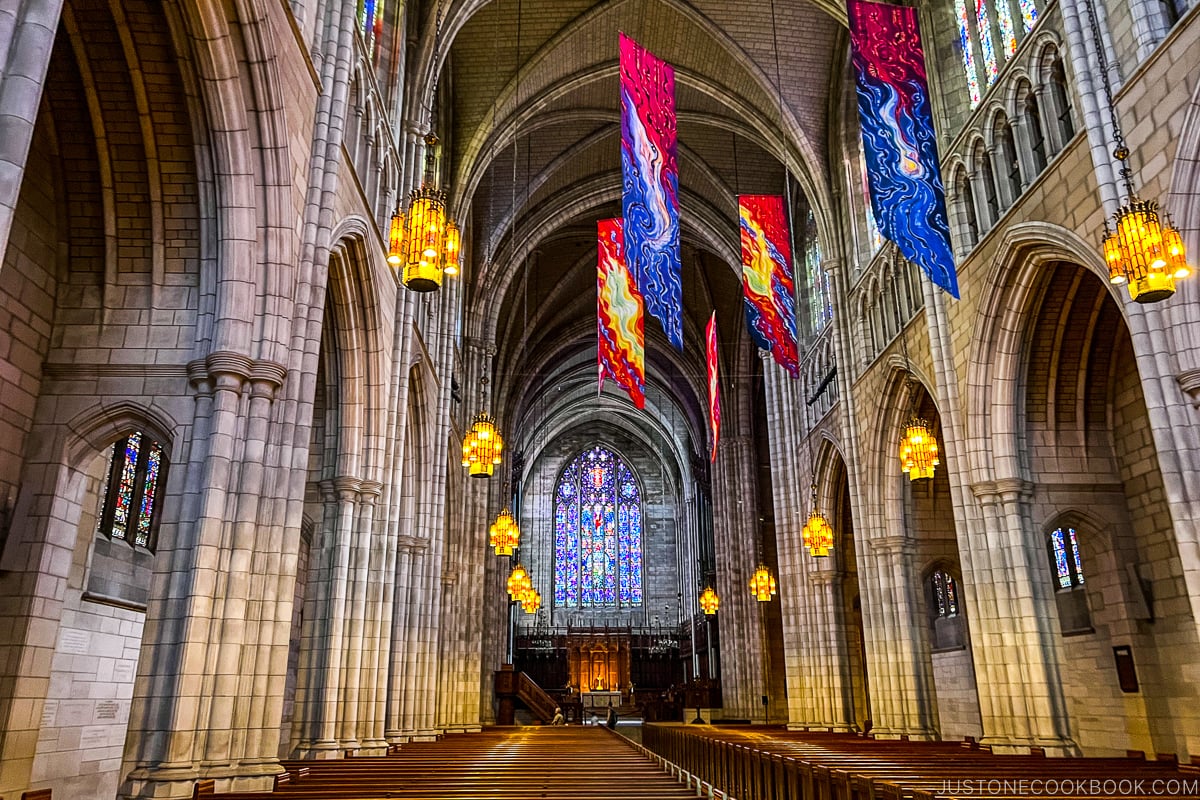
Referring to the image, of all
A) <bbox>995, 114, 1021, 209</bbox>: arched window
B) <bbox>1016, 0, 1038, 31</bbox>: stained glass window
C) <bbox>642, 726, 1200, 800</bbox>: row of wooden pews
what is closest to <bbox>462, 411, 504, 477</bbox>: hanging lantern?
<bbox>642, 726, 1200, 800</bbox>: row of wooden pews

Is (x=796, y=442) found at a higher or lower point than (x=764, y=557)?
higher

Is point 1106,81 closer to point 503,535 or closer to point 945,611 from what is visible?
point 945,611

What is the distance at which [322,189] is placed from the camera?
10211 mm

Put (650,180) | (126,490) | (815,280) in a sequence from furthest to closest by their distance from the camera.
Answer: (815,280), (650,180), (126,490)

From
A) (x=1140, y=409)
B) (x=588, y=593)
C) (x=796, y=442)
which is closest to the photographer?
(x=1140, y=409)

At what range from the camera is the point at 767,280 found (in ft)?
57.9

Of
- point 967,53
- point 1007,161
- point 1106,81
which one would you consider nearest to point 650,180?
point 1106,81

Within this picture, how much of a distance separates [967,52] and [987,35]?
28.6 inches

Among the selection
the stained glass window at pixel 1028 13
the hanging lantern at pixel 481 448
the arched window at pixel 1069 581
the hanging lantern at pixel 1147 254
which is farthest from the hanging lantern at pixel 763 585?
the hanging lantern at pixel 1147 254

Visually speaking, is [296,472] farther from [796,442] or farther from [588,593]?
[588,593]

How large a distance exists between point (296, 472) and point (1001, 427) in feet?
37.5

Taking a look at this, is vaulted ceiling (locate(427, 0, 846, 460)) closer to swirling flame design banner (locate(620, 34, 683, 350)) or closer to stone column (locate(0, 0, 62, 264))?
swirling flame design banner (locate(620, 34, 683, 350))

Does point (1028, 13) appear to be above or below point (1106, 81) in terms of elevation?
above

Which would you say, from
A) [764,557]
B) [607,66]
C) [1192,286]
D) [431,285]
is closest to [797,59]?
[607,66]
